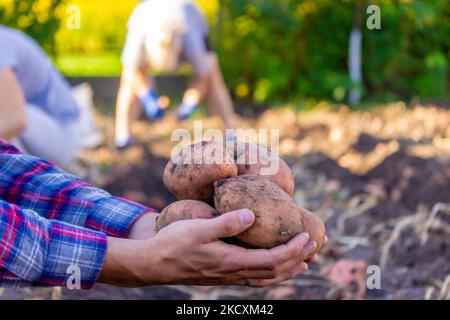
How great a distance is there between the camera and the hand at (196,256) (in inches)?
62.2

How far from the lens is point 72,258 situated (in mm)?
1611

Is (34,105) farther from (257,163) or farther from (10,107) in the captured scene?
(257,163)

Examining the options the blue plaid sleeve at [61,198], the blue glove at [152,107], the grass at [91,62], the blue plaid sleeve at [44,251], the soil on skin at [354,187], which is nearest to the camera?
the blue plaid sleeve at [44,251]

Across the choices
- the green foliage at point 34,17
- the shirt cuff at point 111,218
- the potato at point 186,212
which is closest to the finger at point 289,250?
the potato at point 186,212

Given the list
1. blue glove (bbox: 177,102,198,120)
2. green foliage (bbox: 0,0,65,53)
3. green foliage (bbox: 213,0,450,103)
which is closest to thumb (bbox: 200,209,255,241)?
blue glove (bbox: 177,102,198,120)

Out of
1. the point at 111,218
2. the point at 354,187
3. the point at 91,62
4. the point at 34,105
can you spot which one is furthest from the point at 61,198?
the point at 91,62

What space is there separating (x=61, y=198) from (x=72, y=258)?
0.34 meters

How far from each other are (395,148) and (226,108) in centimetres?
148

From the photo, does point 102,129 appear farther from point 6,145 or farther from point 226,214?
point 226,214

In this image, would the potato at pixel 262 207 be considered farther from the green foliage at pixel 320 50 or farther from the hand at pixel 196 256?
the green foliage at pixel 320 50

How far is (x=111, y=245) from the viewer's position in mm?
1634

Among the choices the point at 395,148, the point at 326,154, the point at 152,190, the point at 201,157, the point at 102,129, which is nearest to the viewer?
the point at 201,157

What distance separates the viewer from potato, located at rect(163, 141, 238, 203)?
1.73 metres
